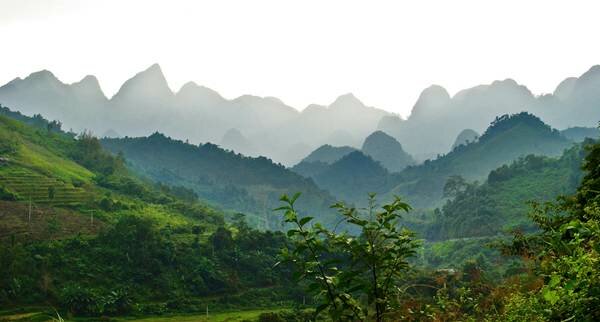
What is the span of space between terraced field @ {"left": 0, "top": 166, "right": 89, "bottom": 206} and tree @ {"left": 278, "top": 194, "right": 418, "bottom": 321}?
46.1m

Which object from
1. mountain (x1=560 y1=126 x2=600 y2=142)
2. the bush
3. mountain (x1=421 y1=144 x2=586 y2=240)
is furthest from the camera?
A: mountain (x1=560 y1=126 x2=600 y2=142)

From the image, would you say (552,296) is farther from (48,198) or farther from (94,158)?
(94,158)

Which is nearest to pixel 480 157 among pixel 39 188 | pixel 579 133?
pixel 579 133

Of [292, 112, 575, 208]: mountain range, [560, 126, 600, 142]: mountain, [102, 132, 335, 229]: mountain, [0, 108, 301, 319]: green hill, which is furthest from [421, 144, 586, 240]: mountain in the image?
[560, 126, 600, 142]: mountain

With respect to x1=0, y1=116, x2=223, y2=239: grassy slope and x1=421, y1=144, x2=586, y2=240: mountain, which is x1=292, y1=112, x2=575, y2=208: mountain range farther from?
x1=0, y1=116, x2=223, y2=239: grassy slope

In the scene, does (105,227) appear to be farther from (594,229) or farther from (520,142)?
(520,142)

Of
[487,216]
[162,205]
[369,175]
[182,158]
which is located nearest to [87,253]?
[162,205]

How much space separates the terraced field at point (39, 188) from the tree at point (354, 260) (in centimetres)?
4609

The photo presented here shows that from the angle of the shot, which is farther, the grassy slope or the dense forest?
the grassy slope

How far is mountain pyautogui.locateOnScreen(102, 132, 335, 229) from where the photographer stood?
10919 cm

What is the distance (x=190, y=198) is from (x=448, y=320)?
236ft

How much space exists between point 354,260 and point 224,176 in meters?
124

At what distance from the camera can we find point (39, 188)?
45.9 m

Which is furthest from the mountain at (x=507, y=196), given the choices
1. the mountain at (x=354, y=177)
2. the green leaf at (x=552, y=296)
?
the mountain at (x=354, y=177)
